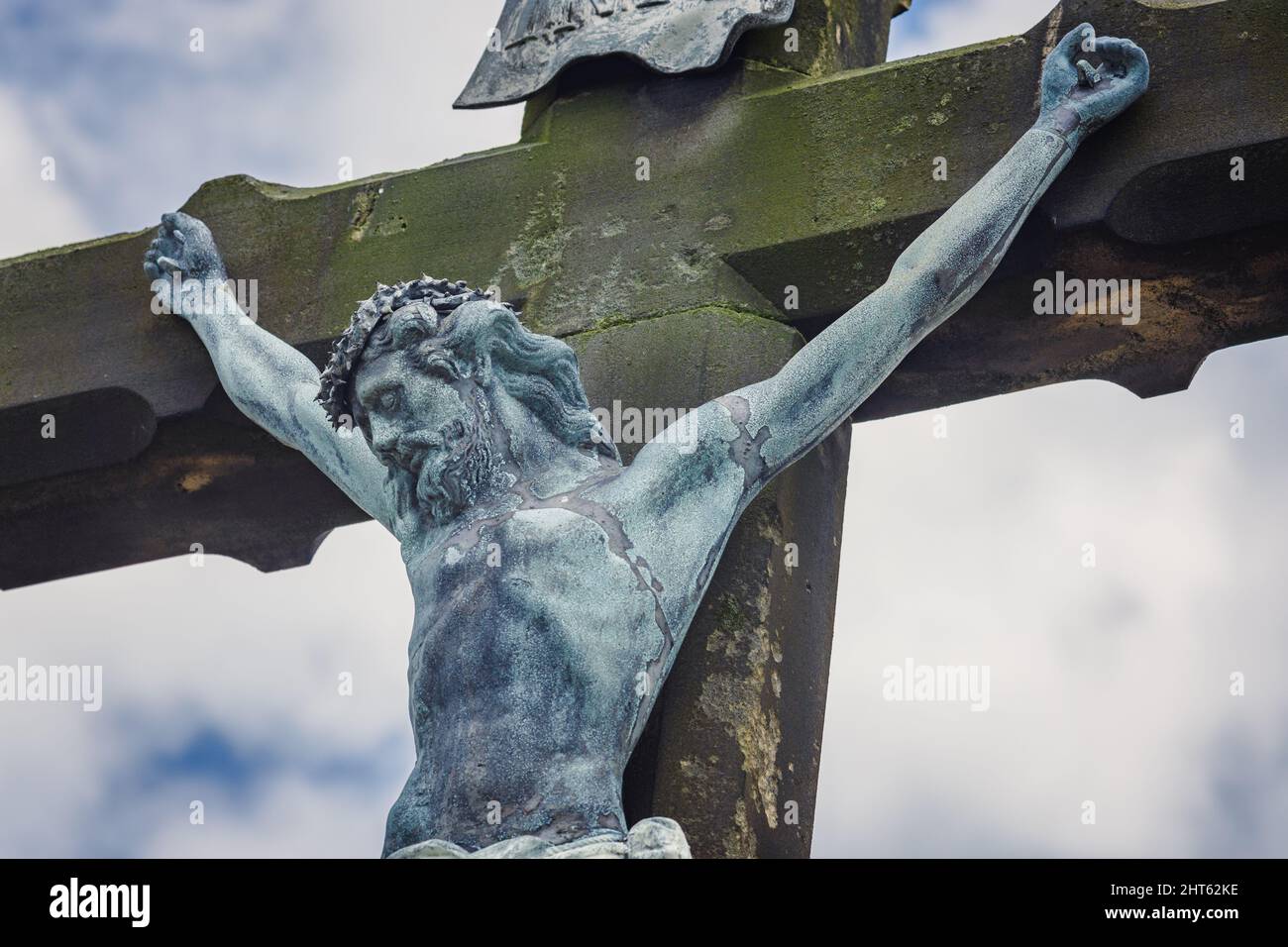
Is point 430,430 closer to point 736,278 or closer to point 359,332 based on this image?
point 359,332

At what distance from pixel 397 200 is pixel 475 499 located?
1582 mm

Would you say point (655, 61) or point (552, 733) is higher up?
point (655, 61)

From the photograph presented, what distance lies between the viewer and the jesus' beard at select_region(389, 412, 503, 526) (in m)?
5.88

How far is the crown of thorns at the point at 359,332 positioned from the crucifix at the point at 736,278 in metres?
0.01

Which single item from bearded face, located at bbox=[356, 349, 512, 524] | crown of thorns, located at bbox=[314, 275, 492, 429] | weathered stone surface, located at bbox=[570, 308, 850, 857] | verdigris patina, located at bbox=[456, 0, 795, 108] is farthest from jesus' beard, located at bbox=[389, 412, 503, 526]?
verdigris patina, located at bbox=[456, 0, 795, 108]

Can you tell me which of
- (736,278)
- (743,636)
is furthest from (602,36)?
(743,636)

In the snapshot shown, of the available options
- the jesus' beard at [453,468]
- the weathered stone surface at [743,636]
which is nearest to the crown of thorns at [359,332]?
the jesus' beard at [453,468]

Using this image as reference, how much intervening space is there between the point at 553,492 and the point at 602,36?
1.72 m

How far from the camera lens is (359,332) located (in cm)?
595

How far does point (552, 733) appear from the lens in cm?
550

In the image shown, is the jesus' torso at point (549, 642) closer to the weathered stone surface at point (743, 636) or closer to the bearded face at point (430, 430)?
the bearded face at point (430, 430)
